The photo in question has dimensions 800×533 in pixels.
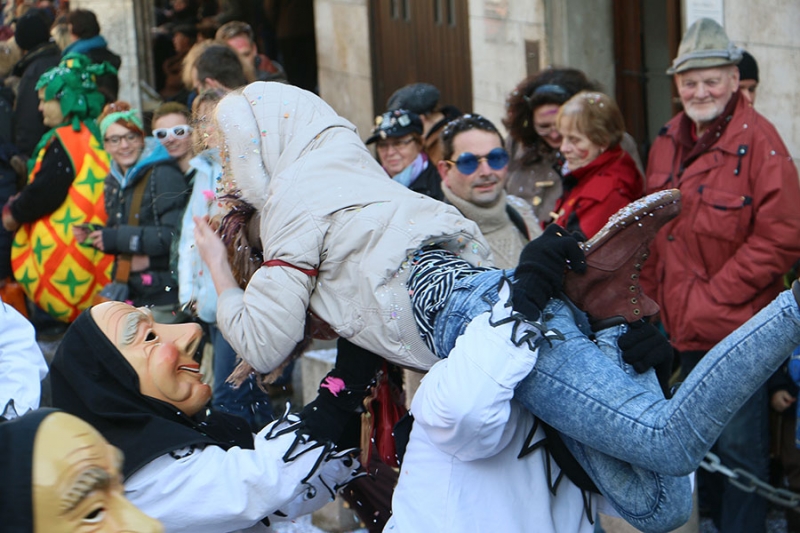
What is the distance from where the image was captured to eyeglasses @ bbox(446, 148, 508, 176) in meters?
4.61

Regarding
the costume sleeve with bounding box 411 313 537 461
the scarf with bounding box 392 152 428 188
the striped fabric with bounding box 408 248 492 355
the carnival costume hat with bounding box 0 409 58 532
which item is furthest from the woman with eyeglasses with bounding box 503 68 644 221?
the carnival costume hat with bounding box 0 409 58 532

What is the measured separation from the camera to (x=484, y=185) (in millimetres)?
4590

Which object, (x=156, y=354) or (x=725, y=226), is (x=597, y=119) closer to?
(x=725, y=226)

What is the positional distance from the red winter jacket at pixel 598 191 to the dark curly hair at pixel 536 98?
21.0 inches

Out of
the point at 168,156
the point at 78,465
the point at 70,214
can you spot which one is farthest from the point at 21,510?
the point at 70,214

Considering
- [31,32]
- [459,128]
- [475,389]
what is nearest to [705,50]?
[459,128]

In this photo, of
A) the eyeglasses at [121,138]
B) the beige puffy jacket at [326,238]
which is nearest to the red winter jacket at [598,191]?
the beige puffy jacket at [326,238]

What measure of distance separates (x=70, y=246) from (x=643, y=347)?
5.29 m

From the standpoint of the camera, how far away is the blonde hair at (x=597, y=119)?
4.98 metres

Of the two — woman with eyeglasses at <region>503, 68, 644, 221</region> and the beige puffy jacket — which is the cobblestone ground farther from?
the beige puffy jacket

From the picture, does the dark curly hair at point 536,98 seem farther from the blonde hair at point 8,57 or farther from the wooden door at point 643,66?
the blonde hair at point 8,57

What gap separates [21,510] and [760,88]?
491cm

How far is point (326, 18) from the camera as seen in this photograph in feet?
35.9

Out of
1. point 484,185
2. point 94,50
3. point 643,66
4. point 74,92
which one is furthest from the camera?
point 94,50
